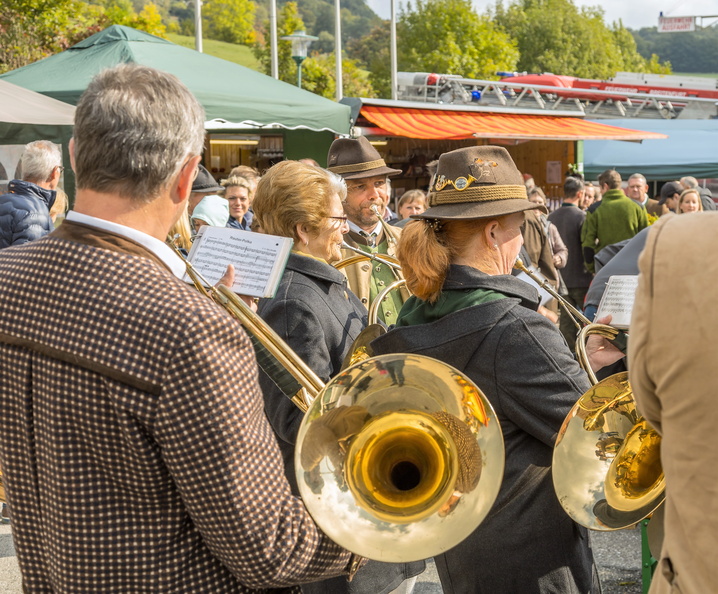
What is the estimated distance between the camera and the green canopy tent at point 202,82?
6.97 m

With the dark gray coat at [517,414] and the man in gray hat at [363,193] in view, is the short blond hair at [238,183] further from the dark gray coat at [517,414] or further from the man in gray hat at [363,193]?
the dark gray coat at [517,414]

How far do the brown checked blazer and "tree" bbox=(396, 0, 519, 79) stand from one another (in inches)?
Result: 1789

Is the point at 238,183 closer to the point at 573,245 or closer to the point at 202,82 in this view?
the point at 202,82

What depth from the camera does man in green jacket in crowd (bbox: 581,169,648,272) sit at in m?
8.47

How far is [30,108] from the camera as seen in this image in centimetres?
590

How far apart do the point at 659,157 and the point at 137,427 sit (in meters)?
19.1

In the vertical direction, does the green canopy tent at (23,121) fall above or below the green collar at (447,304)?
above

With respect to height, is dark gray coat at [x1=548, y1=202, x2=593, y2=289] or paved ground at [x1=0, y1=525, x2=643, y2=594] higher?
dark gray coat at [x1=548, y1=202, x2=593, y2=289]

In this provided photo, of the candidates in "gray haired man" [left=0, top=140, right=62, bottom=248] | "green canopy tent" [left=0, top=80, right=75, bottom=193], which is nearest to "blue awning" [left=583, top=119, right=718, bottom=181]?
"green canopy tent" [left=0, top=80, right=75, bottom=193]

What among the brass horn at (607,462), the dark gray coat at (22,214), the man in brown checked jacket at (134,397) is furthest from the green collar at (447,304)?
the dark gray coat at (22,214)

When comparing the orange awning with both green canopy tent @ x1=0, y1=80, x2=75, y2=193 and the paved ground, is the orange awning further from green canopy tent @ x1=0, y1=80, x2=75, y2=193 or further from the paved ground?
the paved ground

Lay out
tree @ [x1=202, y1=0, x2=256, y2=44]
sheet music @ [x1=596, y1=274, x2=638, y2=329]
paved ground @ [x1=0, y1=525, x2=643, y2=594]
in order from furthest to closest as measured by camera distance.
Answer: tree @ [x1=202, y1=0, x2=256, y2=44], paved ground @ [x1=0, y1=525, x2=643, y2=594], sheet music @ [x1=596, y1=274, x2=638, y2=329]

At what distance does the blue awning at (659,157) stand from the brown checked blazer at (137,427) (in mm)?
18420


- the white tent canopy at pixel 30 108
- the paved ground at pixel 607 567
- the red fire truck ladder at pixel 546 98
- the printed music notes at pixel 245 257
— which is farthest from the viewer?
the red fire truck ladder at pixel 546 98
